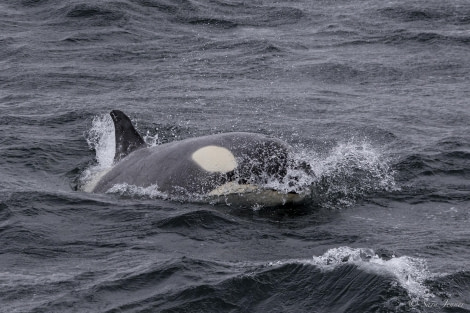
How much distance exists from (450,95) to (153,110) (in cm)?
679

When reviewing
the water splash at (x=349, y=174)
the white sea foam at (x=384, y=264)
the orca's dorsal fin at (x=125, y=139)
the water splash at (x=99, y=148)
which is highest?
the orca's dorsal fin at (x=125, y=139)

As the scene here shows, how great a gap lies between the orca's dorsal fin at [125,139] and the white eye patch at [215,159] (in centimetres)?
200

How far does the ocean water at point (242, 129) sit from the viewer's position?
428 inches

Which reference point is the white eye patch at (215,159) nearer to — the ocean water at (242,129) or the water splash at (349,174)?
the ocean water at (242,129)

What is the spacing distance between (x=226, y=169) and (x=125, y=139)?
109 inches

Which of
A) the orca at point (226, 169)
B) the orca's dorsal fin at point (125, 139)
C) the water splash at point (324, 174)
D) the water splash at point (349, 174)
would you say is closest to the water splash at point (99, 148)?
the water splash at point (324, 174)

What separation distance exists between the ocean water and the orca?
0.71 ft

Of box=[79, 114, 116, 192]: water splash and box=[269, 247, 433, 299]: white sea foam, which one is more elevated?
box=[269, 247, 433, 299]: white sea foam

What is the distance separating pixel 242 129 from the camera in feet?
62.2

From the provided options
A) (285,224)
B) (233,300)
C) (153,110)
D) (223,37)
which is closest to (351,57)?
(223,37)

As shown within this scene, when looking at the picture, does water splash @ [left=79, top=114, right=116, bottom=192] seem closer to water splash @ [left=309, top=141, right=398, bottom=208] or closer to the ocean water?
the ocean water

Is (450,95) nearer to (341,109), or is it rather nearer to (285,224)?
(341,109)

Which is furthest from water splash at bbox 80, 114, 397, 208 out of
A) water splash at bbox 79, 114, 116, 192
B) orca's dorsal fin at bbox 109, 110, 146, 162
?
orca's dorsal fin at bbox 109, 110, 146, 162

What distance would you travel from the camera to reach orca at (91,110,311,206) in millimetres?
13562
